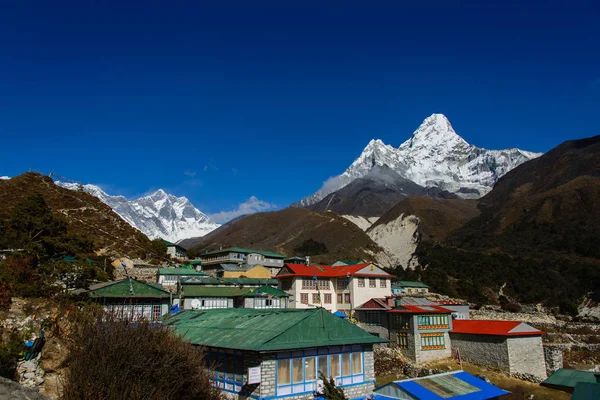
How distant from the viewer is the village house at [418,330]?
1451 inches

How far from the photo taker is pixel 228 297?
4012cm

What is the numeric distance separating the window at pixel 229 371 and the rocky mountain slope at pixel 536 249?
189 feet

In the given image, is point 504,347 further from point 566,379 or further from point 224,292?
point 224,292

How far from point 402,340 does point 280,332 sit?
2079cm

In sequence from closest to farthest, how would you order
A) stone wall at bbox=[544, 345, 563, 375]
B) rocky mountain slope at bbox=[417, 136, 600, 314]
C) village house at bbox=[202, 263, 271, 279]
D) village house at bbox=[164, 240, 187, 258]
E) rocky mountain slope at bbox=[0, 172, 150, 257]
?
stone wall at bbox=[544, 345, 563, 375] < village house at bbox=[202, 263, 271, 279] < rocky mountain slope at bbox=[0, 172, 150, 257] < rocky mountain slope at bbox=[417, 136, 600, 314] < village house at bbox=[164, 240, 187, 258]

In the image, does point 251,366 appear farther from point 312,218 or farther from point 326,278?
point 312,218

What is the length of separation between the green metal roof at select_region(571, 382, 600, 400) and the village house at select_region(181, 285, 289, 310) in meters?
24.8

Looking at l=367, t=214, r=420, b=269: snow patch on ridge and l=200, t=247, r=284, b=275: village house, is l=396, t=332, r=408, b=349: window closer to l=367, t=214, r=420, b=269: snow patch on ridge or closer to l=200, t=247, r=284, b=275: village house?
l=200, t=247, r=284, b=275: village house

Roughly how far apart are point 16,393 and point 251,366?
1247 cm

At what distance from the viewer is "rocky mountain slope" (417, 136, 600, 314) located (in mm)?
74125

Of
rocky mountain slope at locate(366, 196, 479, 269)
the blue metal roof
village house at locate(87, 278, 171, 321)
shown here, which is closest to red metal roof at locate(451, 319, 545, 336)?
the blue metal roof

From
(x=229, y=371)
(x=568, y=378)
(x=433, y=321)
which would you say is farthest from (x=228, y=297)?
(x=568, y=378)

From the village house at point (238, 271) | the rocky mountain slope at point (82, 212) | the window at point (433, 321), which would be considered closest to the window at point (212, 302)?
the window at point (433, 321)

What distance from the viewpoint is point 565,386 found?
1236 inches
